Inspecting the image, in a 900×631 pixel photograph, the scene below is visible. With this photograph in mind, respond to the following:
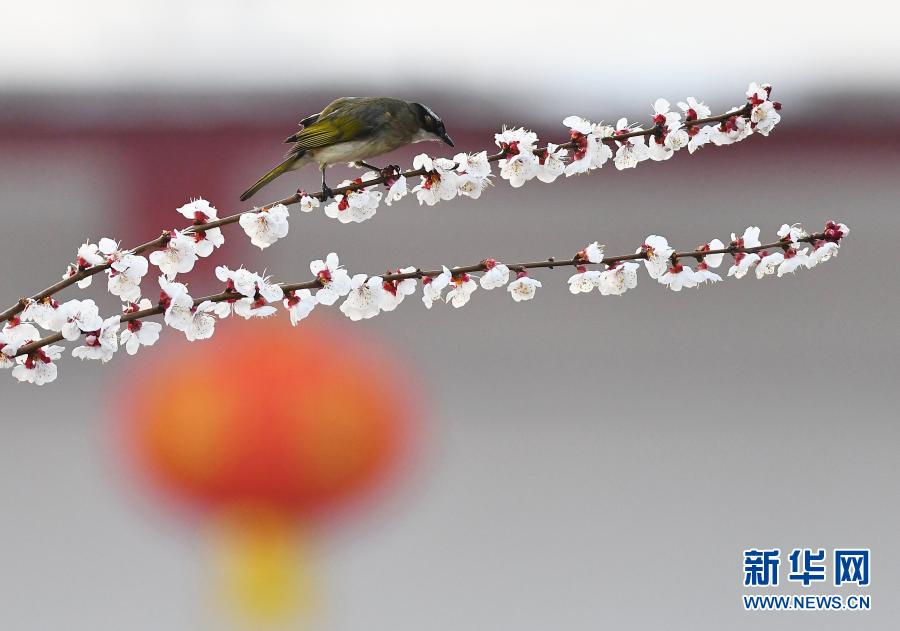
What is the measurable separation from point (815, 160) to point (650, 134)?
12.8ft

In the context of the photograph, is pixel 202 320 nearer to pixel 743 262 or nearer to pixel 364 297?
pixel 364 297

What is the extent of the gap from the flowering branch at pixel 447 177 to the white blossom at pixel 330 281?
0.05 metres

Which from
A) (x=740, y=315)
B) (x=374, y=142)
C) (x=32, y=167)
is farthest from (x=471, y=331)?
(x=374, y=142)

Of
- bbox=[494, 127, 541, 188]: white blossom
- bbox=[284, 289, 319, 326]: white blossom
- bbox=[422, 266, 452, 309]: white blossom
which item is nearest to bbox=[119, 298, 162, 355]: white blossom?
bbox=[284, 289, 319, 326]: white blossom

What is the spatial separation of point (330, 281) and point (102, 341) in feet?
0.61

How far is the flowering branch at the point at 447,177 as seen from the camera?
88 cm

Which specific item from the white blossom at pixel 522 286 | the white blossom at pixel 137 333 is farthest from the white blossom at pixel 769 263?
the white blossom at pixel 137 333

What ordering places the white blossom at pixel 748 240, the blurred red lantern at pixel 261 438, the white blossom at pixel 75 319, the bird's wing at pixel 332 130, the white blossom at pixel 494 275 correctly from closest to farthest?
the white blossom at pixel 75 319
the white blossom at pixel 494 275
the white blossom at pixel 748 240
the bird's wing at pixel 332 130
the blurred red lantern at pixel 261 438

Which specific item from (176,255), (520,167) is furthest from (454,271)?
(176,255)

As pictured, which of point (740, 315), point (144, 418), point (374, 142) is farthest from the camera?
point (740, 315)

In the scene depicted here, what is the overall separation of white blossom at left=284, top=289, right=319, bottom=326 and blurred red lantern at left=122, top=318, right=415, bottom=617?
2.38 meters

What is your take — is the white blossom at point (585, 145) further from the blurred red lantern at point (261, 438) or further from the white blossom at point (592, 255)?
the blurred red lantern at point (261, 438)

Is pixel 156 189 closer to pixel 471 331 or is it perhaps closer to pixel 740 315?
pixel 471 331

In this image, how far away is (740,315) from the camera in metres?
5.44
